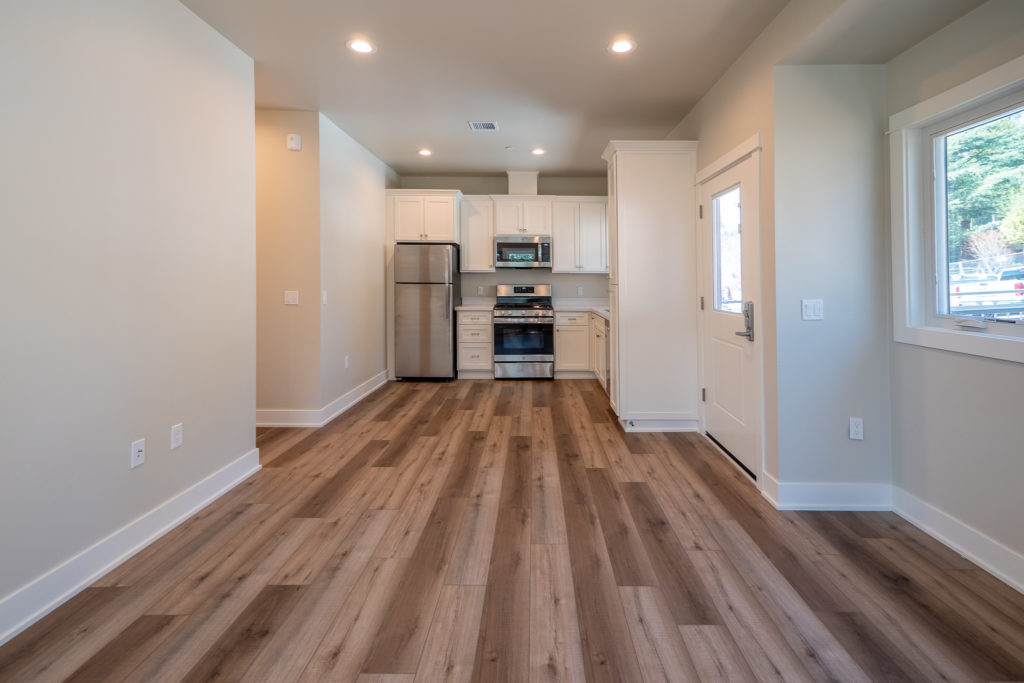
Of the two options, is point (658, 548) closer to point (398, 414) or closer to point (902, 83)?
point (902, 83)

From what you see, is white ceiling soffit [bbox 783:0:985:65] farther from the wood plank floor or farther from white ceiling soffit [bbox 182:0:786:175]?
the wood plank floor

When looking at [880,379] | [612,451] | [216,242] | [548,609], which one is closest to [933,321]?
[880,379]

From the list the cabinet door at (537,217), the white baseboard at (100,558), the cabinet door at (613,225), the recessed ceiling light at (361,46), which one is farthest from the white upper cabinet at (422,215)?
the white baseboard at (100,558)

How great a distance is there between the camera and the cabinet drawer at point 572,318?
6.21 metres

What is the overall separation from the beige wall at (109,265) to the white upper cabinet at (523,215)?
3.70 m

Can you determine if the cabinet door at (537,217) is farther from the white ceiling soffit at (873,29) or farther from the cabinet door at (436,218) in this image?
the white ceiling soffit at (873,29)

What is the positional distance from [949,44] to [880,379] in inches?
59.5

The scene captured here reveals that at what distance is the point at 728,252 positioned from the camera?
3281mm

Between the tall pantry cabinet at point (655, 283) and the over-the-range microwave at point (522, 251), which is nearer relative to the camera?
the tall pantry cabinet at point (655, 283)

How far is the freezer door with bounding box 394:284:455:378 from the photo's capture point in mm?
5961

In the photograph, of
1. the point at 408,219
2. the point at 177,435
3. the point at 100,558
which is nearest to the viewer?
the point at 100,558

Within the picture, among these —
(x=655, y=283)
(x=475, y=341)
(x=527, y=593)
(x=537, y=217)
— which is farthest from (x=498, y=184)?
(x=527, y=593)

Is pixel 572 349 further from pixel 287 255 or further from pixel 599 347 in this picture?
pixel 287 255

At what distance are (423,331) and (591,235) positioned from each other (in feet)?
8.11
